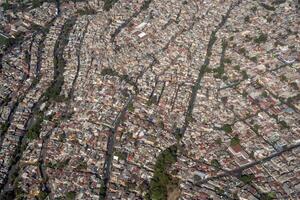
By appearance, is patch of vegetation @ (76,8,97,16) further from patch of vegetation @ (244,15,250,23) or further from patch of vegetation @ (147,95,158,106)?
patch of vegetation @ (147,95,158,106)

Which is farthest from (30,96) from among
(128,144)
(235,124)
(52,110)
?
(235,124)

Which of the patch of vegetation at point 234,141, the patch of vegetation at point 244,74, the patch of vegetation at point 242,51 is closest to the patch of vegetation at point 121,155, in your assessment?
the patch of vegetation at point 234,141

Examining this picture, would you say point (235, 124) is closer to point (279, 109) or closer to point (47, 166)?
point (279, 109)

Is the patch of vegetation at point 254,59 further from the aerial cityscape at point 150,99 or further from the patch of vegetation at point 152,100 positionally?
the patch of vegetation at point 152,100

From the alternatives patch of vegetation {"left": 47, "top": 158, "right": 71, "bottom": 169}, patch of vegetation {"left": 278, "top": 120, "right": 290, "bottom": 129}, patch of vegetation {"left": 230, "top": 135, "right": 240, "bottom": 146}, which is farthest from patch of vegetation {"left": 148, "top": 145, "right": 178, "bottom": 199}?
patch of vegetation {"left": 278, "top": 120, "right": 290, "bottom": 129}

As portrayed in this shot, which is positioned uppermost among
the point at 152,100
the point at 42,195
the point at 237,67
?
the point at 237,67

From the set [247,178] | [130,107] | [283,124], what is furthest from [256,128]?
[130,107]

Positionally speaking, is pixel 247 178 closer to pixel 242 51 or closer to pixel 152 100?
pixel 152 100
